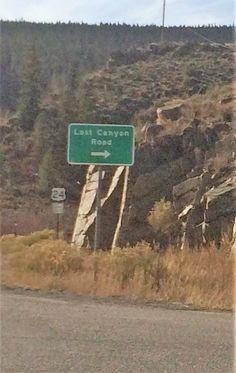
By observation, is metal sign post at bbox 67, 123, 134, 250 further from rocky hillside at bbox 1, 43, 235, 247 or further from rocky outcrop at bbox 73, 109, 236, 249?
rocky hillside at bbox 1, 43, 235, 247

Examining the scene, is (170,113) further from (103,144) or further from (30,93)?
(30,93)

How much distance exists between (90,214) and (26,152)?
27027 millimetres

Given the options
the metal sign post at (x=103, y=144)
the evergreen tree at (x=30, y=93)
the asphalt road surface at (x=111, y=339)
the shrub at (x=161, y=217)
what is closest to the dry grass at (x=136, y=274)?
the metal sign post at (x=103, y=144)

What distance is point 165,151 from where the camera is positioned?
22.6 meters

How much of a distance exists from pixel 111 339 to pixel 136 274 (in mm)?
4273

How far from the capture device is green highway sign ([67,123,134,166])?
1214 centimetres

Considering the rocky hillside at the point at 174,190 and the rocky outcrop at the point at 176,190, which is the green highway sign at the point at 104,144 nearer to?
the rocky outcrop at the point at 176,190

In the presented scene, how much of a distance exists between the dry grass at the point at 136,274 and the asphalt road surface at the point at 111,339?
138 cm

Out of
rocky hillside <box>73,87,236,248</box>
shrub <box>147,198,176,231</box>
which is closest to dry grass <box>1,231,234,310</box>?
rocky hillside <box>73,87,236,248</box>

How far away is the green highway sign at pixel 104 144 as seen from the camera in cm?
1214

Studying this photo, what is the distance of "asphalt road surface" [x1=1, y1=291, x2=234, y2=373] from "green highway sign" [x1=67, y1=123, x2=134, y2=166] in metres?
4.08

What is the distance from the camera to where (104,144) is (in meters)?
12.2

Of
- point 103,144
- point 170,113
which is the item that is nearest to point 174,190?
point 170,113

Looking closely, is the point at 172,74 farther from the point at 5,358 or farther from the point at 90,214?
the point at 5,358
